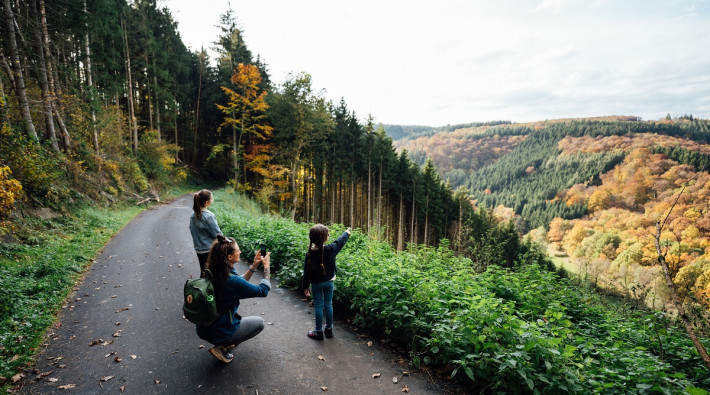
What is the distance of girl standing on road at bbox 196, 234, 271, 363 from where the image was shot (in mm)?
3762

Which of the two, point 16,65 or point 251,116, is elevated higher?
point 251,116

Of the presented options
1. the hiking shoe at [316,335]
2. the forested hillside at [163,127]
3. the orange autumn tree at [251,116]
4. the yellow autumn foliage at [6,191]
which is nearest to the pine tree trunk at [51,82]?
the forested hillside at [163,127]

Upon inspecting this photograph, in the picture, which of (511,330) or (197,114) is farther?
(197,114)

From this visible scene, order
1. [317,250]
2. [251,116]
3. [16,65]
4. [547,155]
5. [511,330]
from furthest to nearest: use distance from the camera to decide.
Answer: [547,155]
[251,116]
[16,65]
[317,250]
[511,330]

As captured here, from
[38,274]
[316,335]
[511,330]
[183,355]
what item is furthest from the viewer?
[38,274]

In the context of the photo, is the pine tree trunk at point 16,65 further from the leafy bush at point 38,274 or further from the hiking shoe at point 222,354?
the hiking shoe at point 222,354

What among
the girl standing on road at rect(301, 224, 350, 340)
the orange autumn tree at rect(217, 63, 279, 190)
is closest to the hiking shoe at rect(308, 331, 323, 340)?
the girl standing on road at rect(301, 224, 350, 340)

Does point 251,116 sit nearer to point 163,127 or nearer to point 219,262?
point 163,127

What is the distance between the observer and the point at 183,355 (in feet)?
15.1

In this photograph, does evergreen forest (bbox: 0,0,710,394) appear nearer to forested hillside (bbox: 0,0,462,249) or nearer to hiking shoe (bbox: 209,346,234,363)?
forested hillside (bbox: 0,0,462,249)

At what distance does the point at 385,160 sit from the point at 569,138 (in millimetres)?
166234

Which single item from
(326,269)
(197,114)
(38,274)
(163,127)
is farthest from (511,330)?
(197,114)

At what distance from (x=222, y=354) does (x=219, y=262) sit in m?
1.55

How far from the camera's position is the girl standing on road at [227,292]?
3762mm
